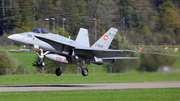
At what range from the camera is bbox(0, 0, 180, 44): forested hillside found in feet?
226

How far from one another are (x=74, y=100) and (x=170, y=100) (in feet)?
20.0

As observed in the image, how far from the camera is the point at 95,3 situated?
75.9 meters

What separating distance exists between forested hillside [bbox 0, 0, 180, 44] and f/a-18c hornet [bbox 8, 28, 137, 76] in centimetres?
3791

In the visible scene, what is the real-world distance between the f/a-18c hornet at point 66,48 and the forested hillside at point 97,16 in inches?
1492

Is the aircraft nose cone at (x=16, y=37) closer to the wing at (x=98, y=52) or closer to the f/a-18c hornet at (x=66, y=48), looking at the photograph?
the f/a-18c hornet at (x=66, y=48)

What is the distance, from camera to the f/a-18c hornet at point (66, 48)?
22953mm

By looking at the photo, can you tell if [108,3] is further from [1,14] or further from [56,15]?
[1,14]

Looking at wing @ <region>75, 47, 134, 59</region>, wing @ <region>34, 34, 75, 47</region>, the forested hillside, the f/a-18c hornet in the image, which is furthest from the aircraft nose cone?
the forested hillside

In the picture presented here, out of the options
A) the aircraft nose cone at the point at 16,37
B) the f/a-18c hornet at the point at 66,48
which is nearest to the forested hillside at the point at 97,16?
the f/a-18c hornet at the point at 66,48

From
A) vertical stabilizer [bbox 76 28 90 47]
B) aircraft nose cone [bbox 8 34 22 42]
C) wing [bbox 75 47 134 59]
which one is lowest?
wing [bbox 75 47 134 59]

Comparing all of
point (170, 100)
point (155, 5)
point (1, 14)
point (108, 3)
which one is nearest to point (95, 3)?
point (108, 3)

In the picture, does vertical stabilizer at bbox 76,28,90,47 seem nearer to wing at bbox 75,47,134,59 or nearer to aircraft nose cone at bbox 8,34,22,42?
wing at bbox 75,47,134,59

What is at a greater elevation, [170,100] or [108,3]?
[108,3]

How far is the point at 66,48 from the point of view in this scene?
993 inches
